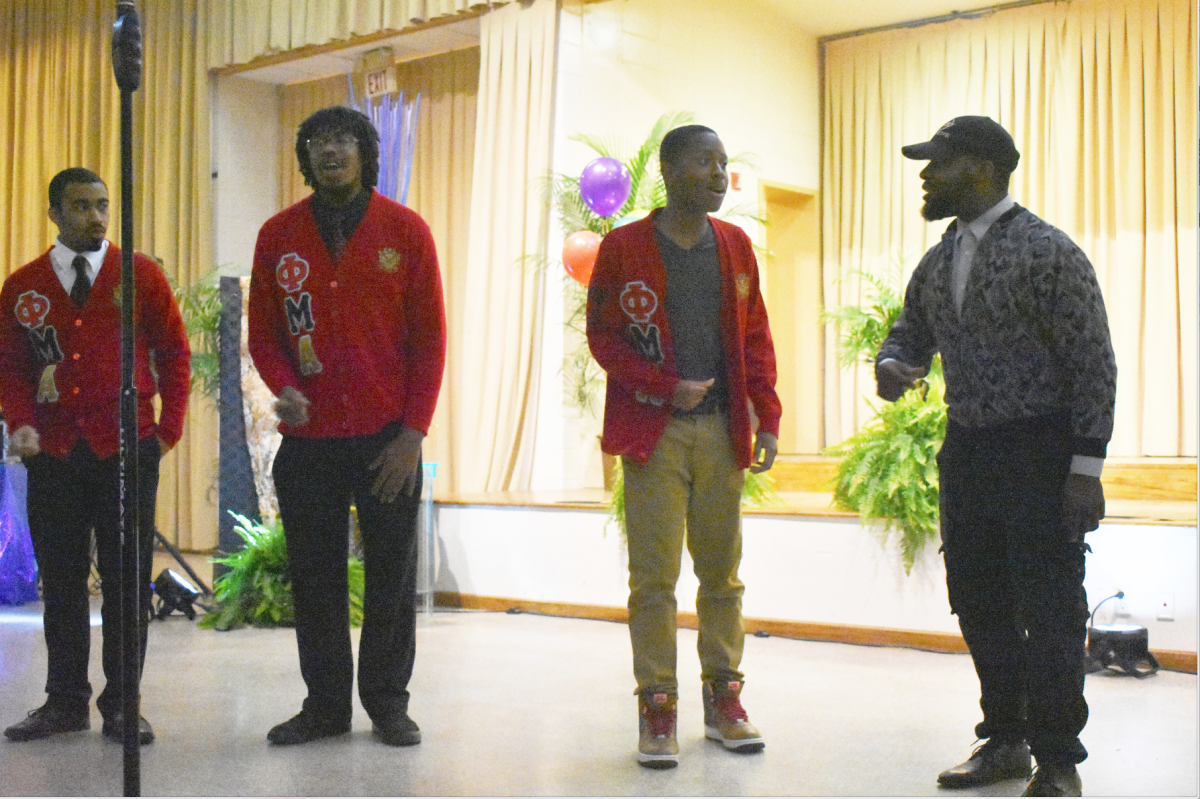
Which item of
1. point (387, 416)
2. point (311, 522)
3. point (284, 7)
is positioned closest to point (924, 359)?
point (387, 416)

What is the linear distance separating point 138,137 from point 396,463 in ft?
21.2

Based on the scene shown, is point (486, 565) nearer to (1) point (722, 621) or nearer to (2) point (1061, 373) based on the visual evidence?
(1) point (722, 621)

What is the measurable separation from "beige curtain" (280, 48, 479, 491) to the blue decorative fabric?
2.55 m

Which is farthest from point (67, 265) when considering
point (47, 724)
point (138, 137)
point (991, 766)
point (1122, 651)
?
point (138, 137)

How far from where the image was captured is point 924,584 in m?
4.40

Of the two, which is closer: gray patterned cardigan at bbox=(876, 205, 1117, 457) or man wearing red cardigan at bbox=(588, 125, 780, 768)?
gray patterned cardigan at bbox=(876, 205, 1117, 457)

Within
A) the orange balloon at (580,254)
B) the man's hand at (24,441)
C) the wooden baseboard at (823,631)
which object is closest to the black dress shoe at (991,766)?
the wooden baseboard at (823,631)

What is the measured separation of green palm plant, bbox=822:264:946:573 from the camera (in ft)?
14.3

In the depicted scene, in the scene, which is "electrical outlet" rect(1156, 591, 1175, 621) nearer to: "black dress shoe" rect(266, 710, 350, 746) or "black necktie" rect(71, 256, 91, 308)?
"black dress shoe" rect(266, 710, 350, 746)

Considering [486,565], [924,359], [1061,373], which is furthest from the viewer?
[486,565]

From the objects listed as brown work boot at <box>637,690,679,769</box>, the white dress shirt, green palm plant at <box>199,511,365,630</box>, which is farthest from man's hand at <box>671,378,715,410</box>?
green palm plant at <box>199,511,365,630</box>

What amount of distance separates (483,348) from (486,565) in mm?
2000

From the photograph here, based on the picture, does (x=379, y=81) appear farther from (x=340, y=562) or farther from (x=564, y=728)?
(x=564, y=728)

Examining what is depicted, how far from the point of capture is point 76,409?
120 inches
